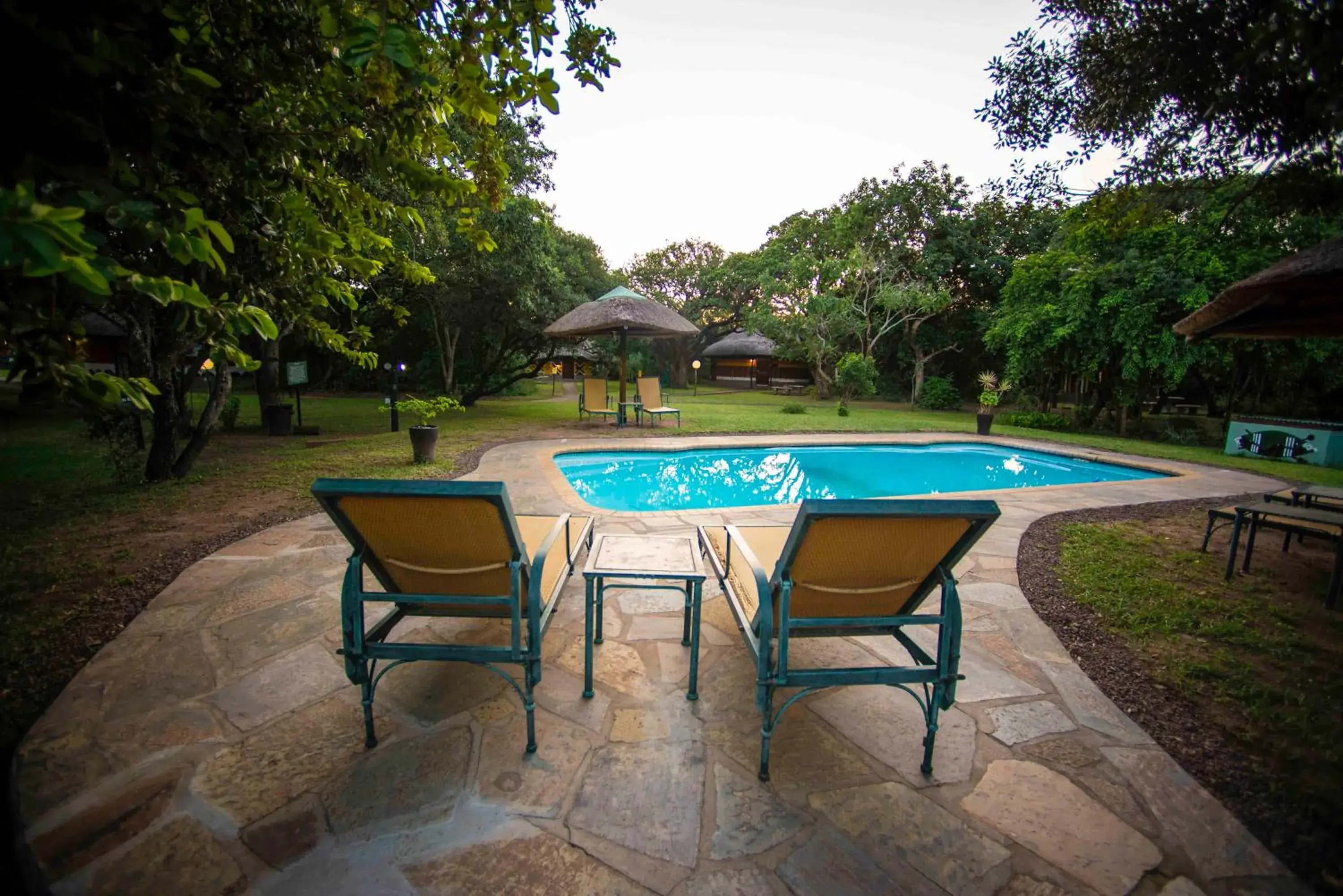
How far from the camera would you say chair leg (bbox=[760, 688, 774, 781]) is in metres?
1.80

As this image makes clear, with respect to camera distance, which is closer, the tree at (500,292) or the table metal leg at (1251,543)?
the table metal leg at (1251,543)

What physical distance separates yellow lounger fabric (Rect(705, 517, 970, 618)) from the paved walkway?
517mm

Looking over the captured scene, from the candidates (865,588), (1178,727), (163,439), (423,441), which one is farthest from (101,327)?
(1178,727)

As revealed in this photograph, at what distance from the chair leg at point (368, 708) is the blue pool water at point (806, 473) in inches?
181

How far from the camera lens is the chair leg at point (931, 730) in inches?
72.9

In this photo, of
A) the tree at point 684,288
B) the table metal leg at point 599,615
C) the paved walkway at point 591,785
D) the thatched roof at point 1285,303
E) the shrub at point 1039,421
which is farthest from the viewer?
the tree at point 684,288

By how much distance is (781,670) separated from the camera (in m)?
1.86

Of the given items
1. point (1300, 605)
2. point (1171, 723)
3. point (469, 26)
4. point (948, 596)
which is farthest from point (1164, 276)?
point (469, 26)

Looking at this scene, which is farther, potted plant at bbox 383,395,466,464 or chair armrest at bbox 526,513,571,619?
potted plant at bbox 383,395,466,464

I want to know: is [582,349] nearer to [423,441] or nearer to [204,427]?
[423,441]

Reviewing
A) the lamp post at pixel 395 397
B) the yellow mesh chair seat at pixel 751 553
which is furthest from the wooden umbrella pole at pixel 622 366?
the yellow mesh chair seat at pixel 751 553

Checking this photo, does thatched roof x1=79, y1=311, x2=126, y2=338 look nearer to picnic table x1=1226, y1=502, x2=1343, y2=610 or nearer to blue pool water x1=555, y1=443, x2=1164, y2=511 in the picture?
blue pool water x1=555, y1=443, x2=1164, y2=511

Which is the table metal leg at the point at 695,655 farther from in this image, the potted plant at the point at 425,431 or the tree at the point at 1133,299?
the tree at the point at 1133,299

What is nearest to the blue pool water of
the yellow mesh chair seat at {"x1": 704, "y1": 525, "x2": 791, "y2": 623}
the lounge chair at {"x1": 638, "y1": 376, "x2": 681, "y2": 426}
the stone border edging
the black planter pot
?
the black planter pot
